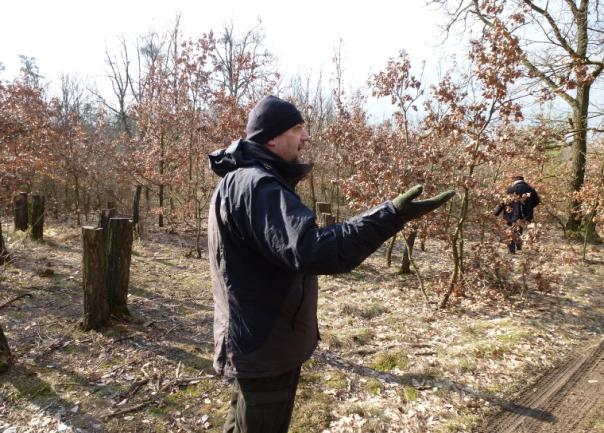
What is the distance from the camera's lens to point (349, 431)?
329 centimetres

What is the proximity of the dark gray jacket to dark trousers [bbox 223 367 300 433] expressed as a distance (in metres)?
0.09

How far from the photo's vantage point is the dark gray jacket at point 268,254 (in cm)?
144

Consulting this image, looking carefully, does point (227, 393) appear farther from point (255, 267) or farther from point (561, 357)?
point (561, 357)

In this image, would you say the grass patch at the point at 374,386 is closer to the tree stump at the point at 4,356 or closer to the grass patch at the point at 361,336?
the grass patch at the point at 361,336

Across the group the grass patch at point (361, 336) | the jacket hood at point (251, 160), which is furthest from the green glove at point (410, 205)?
the grass patch at point (361, 336)

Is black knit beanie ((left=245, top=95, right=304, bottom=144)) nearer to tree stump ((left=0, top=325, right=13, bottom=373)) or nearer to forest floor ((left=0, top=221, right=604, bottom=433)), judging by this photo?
forest floor ((left=0, top=221, right=604, bottom=433))

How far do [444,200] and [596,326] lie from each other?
580 centimetres

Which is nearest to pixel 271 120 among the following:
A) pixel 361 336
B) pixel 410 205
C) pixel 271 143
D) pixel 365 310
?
pixel 271 143

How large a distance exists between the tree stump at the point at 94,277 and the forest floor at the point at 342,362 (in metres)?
0.21

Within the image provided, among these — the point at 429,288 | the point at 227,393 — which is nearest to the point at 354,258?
the point at 227,393

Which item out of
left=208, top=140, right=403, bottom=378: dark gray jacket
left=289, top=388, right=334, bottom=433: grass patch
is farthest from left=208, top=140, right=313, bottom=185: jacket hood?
left=289, top=388, right=334, bottom=433: grass patch

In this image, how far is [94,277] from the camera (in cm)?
504

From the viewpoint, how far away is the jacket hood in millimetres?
1798

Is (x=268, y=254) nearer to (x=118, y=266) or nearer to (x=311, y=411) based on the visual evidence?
(x=311, y=411)
